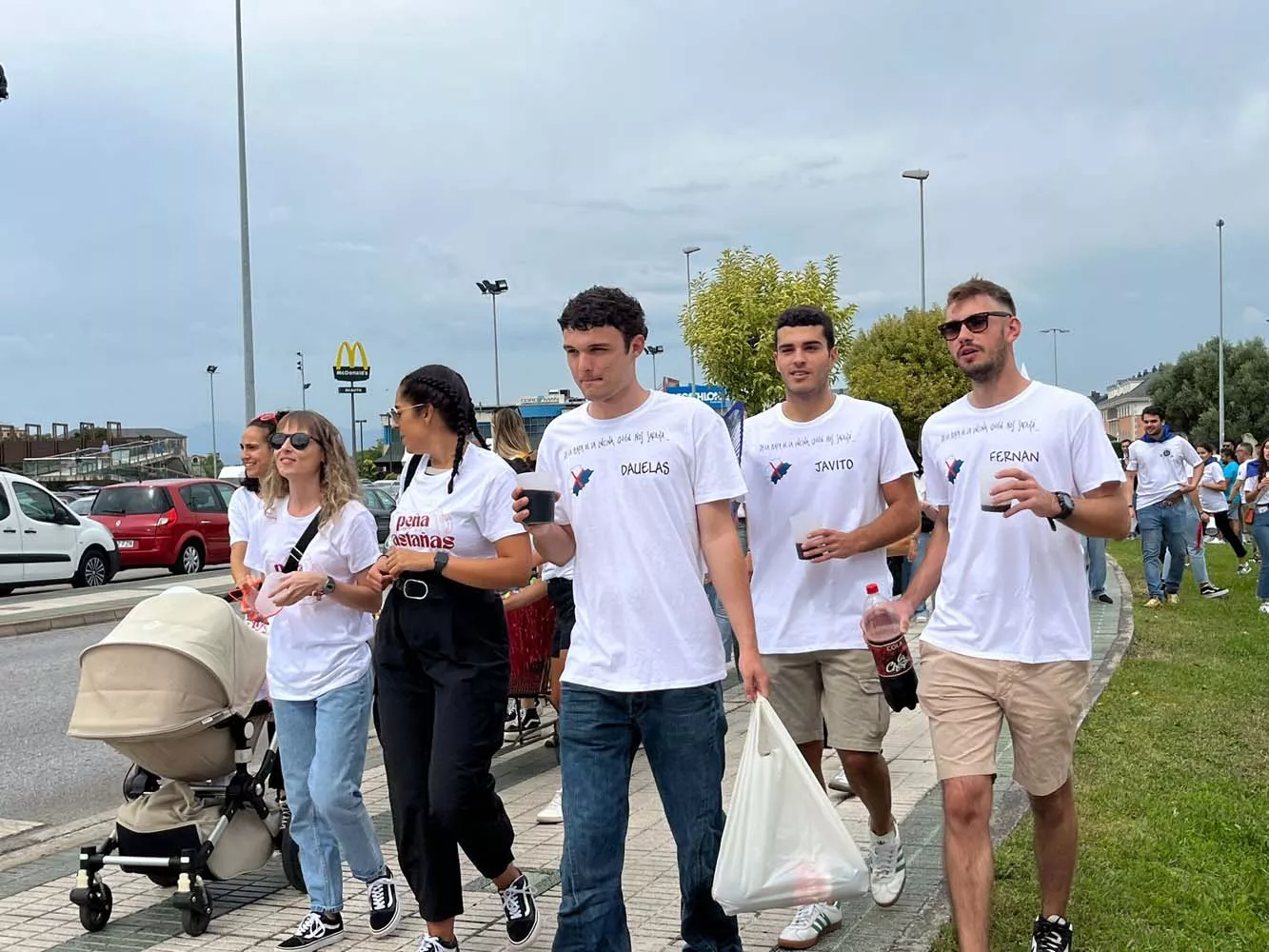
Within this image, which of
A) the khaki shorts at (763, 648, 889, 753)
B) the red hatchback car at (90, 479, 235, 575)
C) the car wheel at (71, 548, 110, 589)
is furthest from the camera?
the red hatchback car at (90, 479, 235, 575)

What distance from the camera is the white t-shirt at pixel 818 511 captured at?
434cm

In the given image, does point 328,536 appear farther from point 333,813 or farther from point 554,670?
point 554,670

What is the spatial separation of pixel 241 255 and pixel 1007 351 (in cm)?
2228

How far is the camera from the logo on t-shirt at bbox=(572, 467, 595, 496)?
3.53m

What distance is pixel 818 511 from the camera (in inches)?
171

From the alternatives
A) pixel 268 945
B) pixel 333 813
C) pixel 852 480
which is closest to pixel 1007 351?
pixel 852 480

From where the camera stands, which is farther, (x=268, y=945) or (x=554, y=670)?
(x=554, y=670)

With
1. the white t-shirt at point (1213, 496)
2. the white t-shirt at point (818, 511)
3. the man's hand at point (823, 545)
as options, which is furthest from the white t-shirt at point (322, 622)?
the white t-shirt at point (1213, 496)

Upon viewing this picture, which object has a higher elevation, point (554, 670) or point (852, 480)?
point (852, 480)

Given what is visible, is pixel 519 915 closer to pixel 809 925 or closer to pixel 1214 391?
pixel 809 925

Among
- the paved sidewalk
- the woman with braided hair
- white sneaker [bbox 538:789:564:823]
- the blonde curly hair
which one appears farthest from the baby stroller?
white sneaker [bbox 538:789:564:823]

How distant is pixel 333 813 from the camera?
4.22 metres

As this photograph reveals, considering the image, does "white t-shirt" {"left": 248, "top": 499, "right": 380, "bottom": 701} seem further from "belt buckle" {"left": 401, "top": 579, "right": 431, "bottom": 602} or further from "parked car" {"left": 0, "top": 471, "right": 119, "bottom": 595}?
"parked car" {"left": 0, "top": 471, "right": 119, "bottom": 595}

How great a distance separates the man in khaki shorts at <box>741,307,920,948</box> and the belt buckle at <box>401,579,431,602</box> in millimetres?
1171
